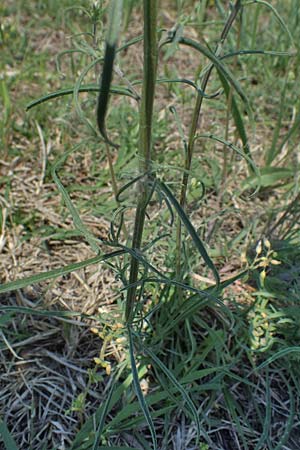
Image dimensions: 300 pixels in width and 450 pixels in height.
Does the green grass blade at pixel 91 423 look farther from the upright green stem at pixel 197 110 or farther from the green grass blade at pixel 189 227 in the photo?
the green grass blade at pixel 189 227

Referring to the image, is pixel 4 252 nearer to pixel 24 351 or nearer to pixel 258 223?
pixel 24 351

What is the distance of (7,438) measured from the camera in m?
1.18

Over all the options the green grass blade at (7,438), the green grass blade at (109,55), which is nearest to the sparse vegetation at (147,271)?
A: the green grass blade at (7,438)

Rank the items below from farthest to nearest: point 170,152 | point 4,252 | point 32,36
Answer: point 32,36 → point 170,152 → point 4,252

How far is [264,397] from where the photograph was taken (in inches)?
53.9

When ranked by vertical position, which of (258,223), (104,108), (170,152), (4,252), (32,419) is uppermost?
(104,108)

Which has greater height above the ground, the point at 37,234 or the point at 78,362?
the point at 37,234

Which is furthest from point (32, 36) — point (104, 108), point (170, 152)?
point (104, 108)

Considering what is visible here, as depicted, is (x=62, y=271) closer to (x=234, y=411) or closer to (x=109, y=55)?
(x=109, y=55)

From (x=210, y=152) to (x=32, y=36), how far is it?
940 mm

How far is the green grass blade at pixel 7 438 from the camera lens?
46.1 inches

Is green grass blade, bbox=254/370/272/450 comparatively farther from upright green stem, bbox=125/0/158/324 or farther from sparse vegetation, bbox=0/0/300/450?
upright green stem, bbox=125/0/158/324

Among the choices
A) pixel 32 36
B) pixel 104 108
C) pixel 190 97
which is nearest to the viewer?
pixel 104 108

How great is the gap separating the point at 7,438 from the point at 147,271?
461mm
